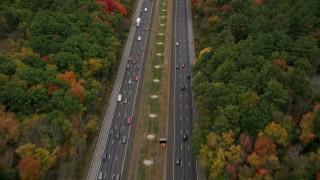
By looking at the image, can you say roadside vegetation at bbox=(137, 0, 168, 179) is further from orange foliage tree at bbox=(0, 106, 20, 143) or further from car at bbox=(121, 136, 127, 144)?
orange foliage tree at bbox=(0, 106, 20, 143)

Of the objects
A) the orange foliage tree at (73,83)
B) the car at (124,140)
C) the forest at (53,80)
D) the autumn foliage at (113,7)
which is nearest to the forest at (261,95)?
the car at (124,140)

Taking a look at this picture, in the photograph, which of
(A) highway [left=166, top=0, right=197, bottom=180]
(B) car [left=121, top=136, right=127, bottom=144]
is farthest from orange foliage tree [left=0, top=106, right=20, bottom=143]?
(A) highway [left=166, top=0, right=197, bottom=180]

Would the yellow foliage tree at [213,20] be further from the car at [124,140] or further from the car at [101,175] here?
the car at [101,175]

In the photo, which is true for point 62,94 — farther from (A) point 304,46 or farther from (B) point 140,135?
(A) point 304,46

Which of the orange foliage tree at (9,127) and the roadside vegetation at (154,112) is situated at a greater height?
the orange foliage tree at (9,127)

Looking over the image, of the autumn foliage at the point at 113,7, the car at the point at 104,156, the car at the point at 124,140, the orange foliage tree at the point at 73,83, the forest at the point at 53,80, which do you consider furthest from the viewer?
the autumn foliage at the point at 113,7

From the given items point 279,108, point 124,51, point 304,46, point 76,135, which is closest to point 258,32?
point 304,46

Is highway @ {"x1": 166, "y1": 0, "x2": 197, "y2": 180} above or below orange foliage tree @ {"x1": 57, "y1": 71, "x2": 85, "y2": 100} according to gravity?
below
